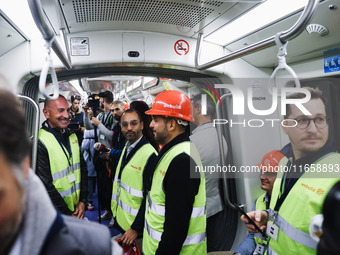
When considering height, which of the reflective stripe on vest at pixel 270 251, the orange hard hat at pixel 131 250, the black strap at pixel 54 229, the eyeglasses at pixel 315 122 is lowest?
the orange hard hat at pixel 131 250

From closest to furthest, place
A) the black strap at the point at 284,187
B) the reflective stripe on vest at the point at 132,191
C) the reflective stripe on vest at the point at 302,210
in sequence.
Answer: the reflective stripe on vest at the point at 302,210 → the black strap at the point at 284,187 → the reflective stripe on vest at the point at 132,191

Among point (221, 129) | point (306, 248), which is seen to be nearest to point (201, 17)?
point (221, 129)

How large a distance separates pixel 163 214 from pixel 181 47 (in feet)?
5.04

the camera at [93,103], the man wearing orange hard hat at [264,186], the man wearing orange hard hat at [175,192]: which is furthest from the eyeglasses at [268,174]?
the camera at [93,103]

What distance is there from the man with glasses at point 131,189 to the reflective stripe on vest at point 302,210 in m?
1.20

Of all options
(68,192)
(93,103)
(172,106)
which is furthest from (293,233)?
(93,103)

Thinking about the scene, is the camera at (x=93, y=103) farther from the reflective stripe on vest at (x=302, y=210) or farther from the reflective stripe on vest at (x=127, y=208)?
the reflective stripe on vest at (x=302, y=210)

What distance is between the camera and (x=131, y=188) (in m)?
2.43

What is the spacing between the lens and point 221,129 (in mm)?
2857

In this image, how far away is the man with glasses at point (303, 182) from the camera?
1.22 meters

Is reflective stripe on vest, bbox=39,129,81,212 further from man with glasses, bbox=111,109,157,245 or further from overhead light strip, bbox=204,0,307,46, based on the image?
overhead light strip, bbox=204,0,307,46

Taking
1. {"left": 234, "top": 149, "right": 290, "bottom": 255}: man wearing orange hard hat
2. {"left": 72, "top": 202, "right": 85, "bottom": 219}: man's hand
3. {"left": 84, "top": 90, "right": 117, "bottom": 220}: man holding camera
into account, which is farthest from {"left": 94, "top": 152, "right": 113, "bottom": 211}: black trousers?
{"left": 234, "top": 149, "right": 290, "bottom": 255}: man wearing orange hard hat

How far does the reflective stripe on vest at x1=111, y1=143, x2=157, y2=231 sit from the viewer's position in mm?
2391

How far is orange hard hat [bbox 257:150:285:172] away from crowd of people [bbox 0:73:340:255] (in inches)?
0.4
